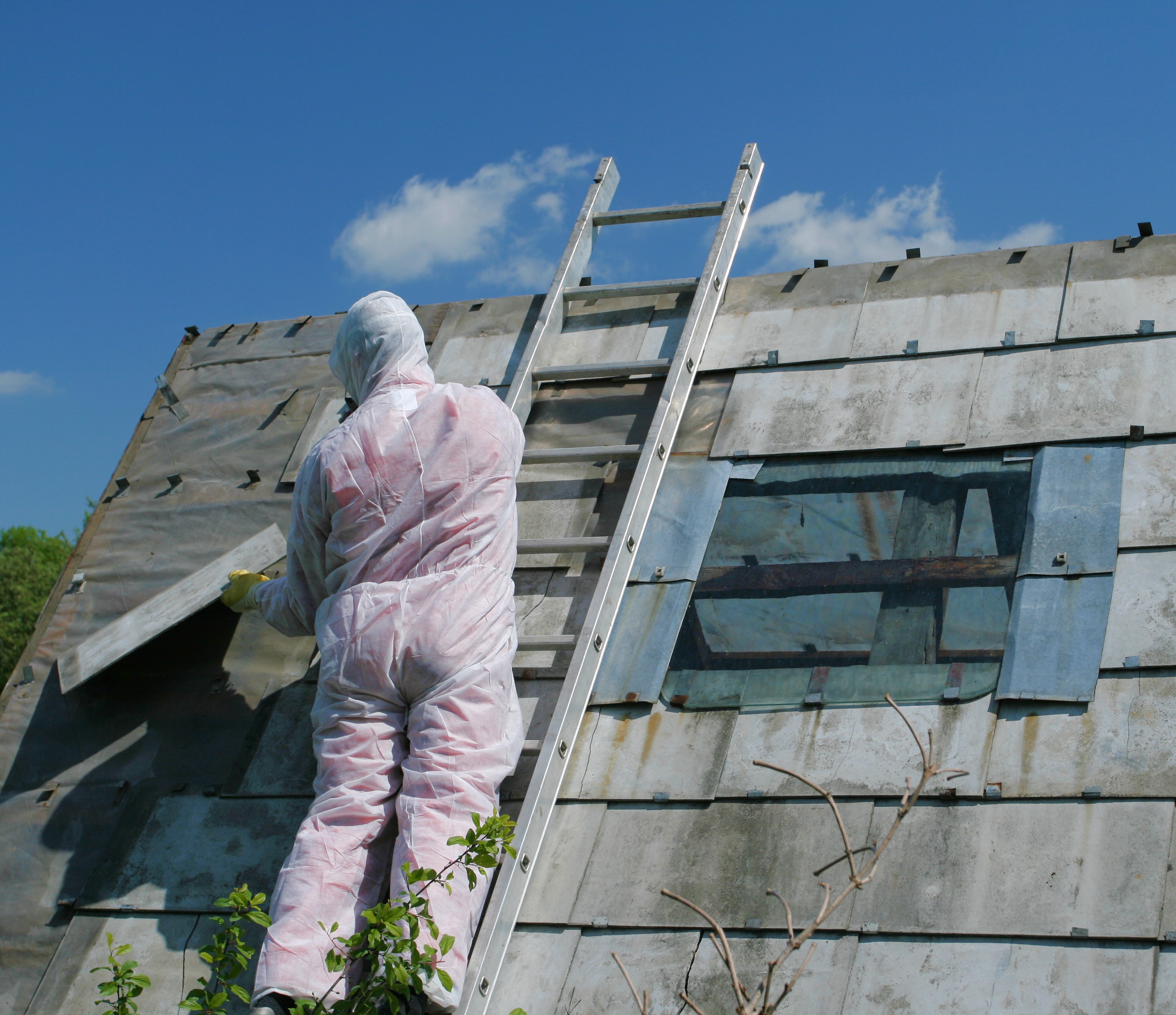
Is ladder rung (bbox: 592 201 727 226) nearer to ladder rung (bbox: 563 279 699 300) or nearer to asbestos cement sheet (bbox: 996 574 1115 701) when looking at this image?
ladder rung (bbox: 563 279 699 300)

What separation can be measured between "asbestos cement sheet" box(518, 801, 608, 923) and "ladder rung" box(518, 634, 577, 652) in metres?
0.53

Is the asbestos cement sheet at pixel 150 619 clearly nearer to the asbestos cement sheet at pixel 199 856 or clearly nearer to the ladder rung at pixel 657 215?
the asbestos cement sheet at pixel 199 856

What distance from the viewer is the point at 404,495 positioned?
11.8 ft

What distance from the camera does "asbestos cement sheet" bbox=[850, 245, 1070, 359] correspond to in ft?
14.6

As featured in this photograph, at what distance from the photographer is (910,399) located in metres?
4.35

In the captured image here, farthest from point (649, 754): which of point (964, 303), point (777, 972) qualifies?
point (964, 303)

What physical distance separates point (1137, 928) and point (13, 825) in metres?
3.64

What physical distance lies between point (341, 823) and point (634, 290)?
2.78 metres

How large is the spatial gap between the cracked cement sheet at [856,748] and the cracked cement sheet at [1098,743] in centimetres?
7

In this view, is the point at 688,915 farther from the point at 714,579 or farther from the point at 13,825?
the point at 13,825

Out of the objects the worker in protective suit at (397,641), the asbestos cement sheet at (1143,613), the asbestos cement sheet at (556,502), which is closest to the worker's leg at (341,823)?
the worker in protective suit at (397,641)

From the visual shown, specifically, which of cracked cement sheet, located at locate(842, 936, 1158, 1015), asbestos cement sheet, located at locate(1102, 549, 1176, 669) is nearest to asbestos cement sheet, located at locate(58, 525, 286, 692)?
cracked cement sheet, located at locate(842, 936, 1158, 1015)

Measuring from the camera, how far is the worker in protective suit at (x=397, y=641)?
10.0ft

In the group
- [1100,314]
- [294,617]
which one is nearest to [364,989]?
[294,617]
